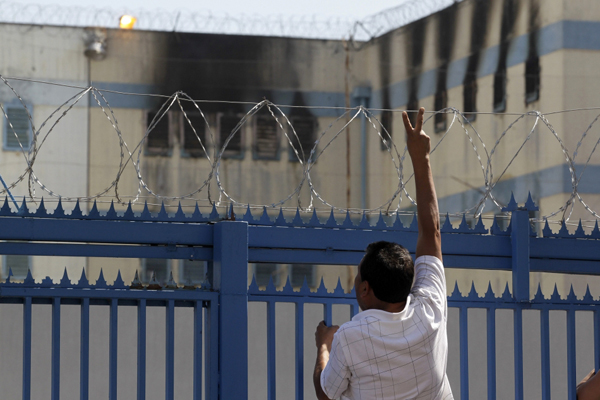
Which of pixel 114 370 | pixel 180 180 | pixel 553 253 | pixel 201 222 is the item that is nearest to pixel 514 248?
pixel 553 253

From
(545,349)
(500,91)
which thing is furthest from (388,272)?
(500,91)

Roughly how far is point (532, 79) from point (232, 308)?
1297 cm

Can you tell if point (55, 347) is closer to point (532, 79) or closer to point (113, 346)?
point (113, 346)

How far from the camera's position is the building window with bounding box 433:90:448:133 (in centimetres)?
1703

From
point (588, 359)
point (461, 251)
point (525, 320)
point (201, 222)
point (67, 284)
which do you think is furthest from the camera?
point (525, 320)

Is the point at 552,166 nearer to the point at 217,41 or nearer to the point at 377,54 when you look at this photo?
the point at 377,54

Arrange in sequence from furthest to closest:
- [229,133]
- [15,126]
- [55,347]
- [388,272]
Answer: [229,133], [15,126], [55,347], [388,272]

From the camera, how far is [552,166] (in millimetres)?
15742

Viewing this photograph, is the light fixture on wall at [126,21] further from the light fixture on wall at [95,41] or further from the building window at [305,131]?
the building window at [305,131]

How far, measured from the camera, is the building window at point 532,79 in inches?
628

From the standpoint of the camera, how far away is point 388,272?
304 centimetres

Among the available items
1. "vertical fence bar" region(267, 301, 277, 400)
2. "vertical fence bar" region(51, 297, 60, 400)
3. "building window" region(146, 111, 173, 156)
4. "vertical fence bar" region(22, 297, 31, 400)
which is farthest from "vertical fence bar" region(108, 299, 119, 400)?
"building window" region(146, 111, 173, 156)

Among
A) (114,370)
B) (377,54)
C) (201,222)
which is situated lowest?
(114,370)

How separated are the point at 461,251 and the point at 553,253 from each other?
0.62 metres
